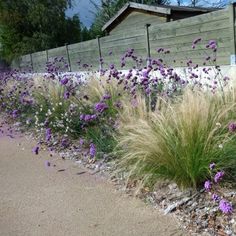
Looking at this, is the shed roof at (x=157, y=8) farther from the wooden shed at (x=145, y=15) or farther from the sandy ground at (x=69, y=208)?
the sandy ground at (x=69, y=208)

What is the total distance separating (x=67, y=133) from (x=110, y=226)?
352 cm

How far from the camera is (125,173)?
468cm

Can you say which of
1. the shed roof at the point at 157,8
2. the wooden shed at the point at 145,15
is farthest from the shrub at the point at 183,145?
the shed roof at the point at 157,8

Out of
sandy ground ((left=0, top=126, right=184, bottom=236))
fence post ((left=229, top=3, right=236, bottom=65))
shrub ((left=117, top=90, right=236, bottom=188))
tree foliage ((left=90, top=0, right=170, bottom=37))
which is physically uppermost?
tree foliage ((left=90, top=0, right=170, bottom=37))

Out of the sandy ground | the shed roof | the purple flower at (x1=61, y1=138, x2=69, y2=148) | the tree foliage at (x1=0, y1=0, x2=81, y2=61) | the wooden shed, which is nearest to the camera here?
the sandy ground

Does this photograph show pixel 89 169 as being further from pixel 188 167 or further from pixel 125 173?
pixel 188 167

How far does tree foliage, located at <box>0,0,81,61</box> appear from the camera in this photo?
97.6 ft

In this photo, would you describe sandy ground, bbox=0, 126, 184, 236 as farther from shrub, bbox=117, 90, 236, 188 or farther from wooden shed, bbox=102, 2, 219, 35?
wooden shed, bbox=102, 2, 219, 35

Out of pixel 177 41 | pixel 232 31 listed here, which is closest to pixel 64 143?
pixel 232 31

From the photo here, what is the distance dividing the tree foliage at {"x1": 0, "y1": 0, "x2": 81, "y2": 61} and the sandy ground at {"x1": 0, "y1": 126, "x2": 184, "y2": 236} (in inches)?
1002

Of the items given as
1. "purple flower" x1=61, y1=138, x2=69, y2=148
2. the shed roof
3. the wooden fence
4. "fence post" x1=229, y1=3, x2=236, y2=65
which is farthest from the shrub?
the shed roof

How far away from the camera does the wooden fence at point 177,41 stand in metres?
8.90

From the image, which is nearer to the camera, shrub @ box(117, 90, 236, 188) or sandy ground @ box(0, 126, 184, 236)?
sandy ground @ box(0, 126, 184, 236)

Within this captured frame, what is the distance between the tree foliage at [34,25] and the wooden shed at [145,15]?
8.36 metres
